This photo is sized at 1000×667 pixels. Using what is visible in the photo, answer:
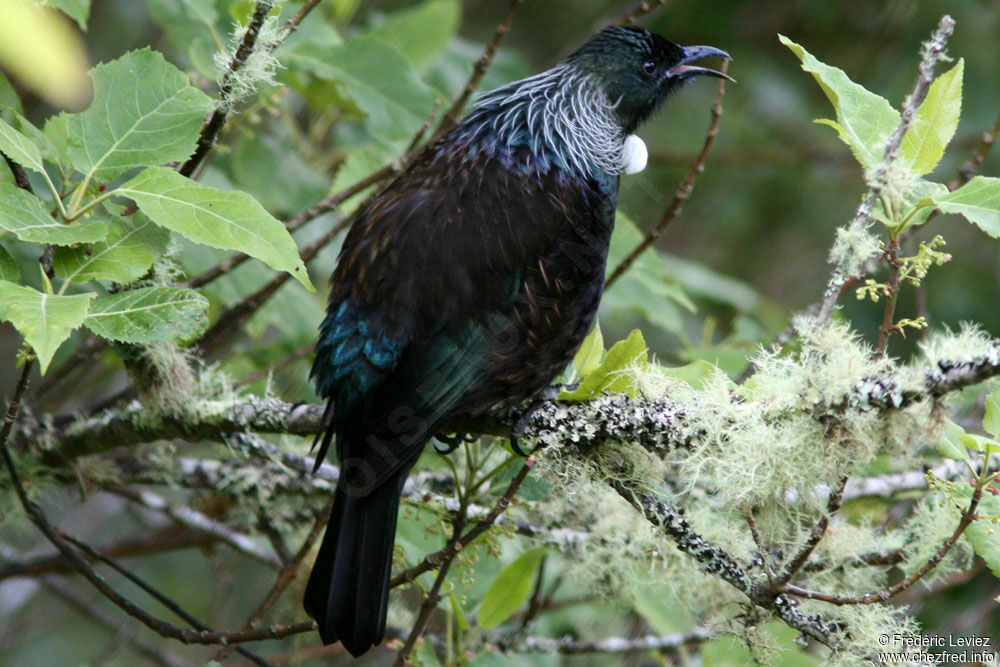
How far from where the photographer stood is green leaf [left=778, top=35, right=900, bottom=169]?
1820 mm

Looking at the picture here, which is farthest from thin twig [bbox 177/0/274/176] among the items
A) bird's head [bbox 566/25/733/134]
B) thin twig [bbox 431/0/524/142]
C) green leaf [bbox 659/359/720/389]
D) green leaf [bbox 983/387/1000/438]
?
green leaf [bbox 983/387/1000/438]

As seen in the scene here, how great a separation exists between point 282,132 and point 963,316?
3624mm

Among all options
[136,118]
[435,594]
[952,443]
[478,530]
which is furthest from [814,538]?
[136,118]

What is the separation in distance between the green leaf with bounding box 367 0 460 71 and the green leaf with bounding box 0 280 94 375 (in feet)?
6.86

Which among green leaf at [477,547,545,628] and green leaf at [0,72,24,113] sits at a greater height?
green leaf at [0,72,24,113]

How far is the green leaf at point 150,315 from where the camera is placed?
187 centimetres

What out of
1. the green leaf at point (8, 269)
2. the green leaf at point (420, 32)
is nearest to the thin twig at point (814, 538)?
the green leaf at point (8, 269)

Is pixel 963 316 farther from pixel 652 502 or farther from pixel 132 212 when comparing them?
pixel 132 212

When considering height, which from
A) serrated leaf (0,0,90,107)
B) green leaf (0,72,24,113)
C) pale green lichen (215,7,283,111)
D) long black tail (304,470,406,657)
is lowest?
long black tail (304,470,406,657)

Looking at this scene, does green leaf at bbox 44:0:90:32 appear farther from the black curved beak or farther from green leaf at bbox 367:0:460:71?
the black curved beak

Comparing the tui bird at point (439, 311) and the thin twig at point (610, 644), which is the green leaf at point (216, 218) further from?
the thin twig at point (610, 644)

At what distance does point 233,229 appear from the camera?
182 cm

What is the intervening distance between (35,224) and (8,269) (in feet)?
0.42

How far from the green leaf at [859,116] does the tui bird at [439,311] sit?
885 mm
